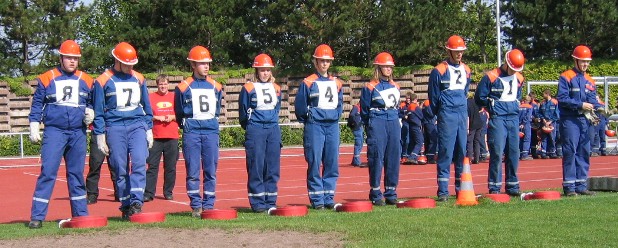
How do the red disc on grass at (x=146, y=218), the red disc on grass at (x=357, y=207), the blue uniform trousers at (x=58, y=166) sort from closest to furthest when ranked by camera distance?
the red disc on grass at (x=146, y=218)
the blue uniform trousers at (x=58, y=166)
the red disc on grass at (x=357, y=207)

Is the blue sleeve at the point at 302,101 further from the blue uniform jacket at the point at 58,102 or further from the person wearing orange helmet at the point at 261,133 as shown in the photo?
the blue uniform jacket at the point at 58,102

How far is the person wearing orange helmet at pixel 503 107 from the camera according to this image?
15188 mm

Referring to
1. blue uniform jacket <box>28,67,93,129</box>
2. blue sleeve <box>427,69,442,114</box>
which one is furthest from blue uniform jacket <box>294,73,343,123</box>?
blue uniform jacket <box>28,67,93,129</box>

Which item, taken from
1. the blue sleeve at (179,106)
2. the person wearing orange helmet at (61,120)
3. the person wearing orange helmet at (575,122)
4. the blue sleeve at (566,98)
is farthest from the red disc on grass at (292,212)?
the blue sleeve at (566,98)

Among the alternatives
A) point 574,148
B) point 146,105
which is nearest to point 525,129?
point 574,148

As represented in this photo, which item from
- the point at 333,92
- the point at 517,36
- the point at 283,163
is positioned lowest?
the point at 283,163

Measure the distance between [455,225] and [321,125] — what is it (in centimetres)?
362

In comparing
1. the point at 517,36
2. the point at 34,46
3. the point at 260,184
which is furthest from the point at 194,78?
the point at 517,36

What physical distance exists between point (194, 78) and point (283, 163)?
15079mm

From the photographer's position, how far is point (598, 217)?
1185 centimetres

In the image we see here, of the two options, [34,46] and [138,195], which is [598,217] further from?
[34,46]

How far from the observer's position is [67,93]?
41.6ft

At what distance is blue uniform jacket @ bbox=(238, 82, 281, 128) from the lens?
1414cm

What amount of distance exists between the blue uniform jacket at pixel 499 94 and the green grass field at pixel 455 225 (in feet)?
5.86
